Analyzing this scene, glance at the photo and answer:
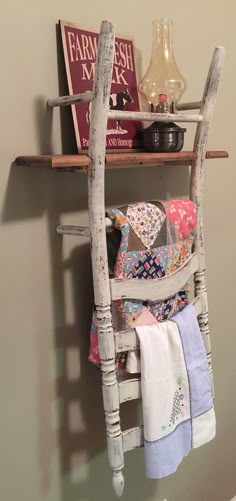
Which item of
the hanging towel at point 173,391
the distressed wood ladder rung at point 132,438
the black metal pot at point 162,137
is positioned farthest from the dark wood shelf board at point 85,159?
the distressed wood ladder rung at point 132,438

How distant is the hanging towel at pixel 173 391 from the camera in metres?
1.17

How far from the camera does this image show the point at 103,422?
133 cm

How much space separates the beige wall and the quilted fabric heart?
0.15 meters

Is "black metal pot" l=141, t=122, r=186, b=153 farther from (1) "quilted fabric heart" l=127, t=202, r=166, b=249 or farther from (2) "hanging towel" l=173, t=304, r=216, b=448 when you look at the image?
(2) "hanging towel" l=173, t=304, r=216, b=448

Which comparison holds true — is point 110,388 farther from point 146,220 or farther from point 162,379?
point 146,220

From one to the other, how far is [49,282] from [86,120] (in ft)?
1.22

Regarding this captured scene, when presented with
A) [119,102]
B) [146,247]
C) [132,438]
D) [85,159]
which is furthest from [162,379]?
[119,102]

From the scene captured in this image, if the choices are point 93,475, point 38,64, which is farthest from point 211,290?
point 38,64

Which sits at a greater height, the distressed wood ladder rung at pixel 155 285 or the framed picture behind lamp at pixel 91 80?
the framed picture behind lamp at pixel 91 80

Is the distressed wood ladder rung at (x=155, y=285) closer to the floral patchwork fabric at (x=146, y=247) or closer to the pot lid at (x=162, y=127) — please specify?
the floral patchwork fabric at (x=146, y=247)

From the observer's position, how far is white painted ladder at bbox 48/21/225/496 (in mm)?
969

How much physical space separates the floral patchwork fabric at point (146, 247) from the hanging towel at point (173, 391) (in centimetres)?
5

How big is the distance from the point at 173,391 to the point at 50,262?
42 cm

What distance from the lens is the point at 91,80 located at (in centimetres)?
115
